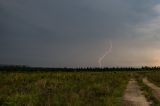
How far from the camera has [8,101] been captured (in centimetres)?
2025

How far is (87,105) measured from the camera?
1994 centimetres

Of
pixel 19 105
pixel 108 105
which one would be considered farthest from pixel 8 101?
pixel 108 105

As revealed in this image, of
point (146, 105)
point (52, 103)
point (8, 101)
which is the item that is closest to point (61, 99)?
point (52, 103)

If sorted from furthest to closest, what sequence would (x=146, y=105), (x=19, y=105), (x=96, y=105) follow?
(x=146, y=105), (x=96, y=105), (x=19, y=105)

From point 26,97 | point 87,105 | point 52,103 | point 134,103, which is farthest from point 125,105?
point 26,97

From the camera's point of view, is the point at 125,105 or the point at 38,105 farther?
the point at 125,105

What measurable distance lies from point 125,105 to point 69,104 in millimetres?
4067

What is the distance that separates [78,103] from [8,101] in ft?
13.1

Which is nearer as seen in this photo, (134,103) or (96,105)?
(96,105)

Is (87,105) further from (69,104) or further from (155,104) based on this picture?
(155,104)

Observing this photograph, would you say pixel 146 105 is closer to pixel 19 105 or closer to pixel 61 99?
pixel 61 99

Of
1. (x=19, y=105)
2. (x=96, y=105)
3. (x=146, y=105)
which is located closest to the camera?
(x=19, y=105)

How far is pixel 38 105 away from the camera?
1980 centimetres

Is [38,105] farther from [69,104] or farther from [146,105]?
[146,105]
